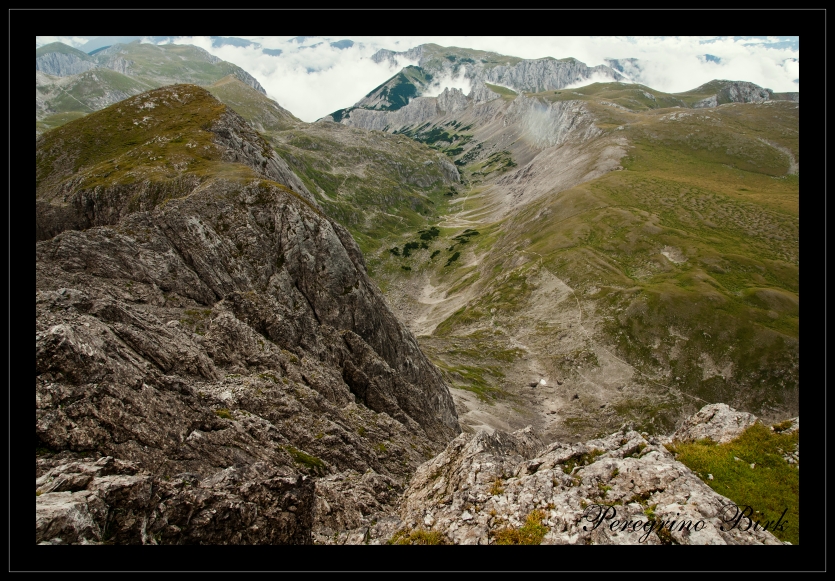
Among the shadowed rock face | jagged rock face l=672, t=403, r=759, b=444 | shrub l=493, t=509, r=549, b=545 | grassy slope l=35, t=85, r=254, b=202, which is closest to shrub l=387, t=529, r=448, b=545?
shrub l=493, t=509, r=549, b=545

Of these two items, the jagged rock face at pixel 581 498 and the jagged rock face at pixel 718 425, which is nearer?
the jagged rock face at pixel 581 498

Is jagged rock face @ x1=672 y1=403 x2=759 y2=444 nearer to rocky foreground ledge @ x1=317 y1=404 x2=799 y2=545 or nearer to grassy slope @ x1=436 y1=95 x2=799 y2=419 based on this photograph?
rocky foreground ledge @ x1=317 y1=404 x2=799 y2=545

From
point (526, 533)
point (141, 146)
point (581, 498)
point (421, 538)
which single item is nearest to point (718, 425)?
point (581, 498)

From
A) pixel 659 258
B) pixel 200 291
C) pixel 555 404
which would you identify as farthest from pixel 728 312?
pixel 200 291

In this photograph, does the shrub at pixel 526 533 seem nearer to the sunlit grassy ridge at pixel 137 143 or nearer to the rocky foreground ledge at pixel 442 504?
the rocky foreground ledge at pixel 442 504

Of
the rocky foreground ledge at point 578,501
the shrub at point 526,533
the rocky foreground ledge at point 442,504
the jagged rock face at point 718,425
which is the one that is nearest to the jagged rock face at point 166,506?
the rocky foreground ledge at point 442,504

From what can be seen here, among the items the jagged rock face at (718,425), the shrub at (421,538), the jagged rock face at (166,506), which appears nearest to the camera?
the jagged rock face at (166,506)

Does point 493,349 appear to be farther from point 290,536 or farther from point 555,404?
point 290,536
